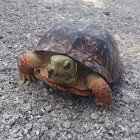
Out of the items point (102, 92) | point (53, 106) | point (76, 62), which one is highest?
point (76, 62)

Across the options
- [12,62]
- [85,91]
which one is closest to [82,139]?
[85,91]

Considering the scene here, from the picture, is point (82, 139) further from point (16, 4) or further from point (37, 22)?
point (16, 4)

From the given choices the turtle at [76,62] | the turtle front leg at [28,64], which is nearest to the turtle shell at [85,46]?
the turtle at [76,62]

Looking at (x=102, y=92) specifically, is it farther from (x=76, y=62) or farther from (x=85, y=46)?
(x=85, y=46)

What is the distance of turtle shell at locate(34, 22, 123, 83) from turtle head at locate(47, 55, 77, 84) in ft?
0.37

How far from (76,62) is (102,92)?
478mm

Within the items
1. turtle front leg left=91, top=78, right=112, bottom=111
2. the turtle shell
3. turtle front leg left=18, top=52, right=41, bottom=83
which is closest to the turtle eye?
the turtle shell

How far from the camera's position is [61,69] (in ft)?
6.49

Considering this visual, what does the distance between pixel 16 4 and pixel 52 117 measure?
3998 millimetres

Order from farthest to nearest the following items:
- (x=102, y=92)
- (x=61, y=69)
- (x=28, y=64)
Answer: (x=28, y=64) → (x=102, y=92) → (x=61, y=69)

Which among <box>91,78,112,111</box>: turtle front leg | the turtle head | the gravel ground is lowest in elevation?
the gravel ground

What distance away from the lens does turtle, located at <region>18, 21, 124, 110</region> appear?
2074 millimetres

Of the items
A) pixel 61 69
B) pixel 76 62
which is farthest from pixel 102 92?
pixel 61 69

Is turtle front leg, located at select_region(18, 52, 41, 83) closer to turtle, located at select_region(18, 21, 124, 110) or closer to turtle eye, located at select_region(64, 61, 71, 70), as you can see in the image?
turtle, located at select_region(18, 21, 124, 110)
